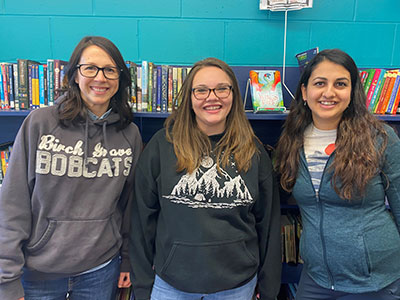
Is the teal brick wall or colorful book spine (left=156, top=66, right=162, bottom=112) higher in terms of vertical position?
the teal brick wall

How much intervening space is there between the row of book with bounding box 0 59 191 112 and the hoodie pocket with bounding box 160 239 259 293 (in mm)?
759

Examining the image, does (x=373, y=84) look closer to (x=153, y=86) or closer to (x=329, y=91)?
(x=329, y=91)

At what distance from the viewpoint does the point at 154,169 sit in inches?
45.0

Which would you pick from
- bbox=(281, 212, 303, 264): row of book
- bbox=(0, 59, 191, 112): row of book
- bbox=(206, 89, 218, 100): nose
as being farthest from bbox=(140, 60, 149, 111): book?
bbox=(281, 212, 303, 264): row of book

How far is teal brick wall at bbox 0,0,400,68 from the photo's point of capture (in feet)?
5.84

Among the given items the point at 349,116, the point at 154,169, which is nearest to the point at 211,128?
the point at 154,169

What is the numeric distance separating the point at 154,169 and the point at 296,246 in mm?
1051

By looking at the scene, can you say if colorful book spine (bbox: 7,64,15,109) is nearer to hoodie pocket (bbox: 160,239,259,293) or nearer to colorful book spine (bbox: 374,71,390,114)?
hoodie pocket (bbox: 160,239,259,293)

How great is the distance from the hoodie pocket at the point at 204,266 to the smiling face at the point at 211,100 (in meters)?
0.52

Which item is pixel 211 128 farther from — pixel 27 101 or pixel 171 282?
pixel 27 101

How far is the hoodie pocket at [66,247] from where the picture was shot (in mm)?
1046

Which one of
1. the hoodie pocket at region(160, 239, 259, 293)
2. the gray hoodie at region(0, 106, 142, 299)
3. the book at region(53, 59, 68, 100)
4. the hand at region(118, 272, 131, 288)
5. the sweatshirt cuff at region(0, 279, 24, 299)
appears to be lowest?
the hand at region(118, 272, 131, 288)

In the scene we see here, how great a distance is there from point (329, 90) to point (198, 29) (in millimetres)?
1064

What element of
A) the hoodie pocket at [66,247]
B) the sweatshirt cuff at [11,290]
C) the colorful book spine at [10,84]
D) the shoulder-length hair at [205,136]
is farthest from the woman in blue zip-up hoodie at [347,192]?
the colorful book spine at [10,84]
